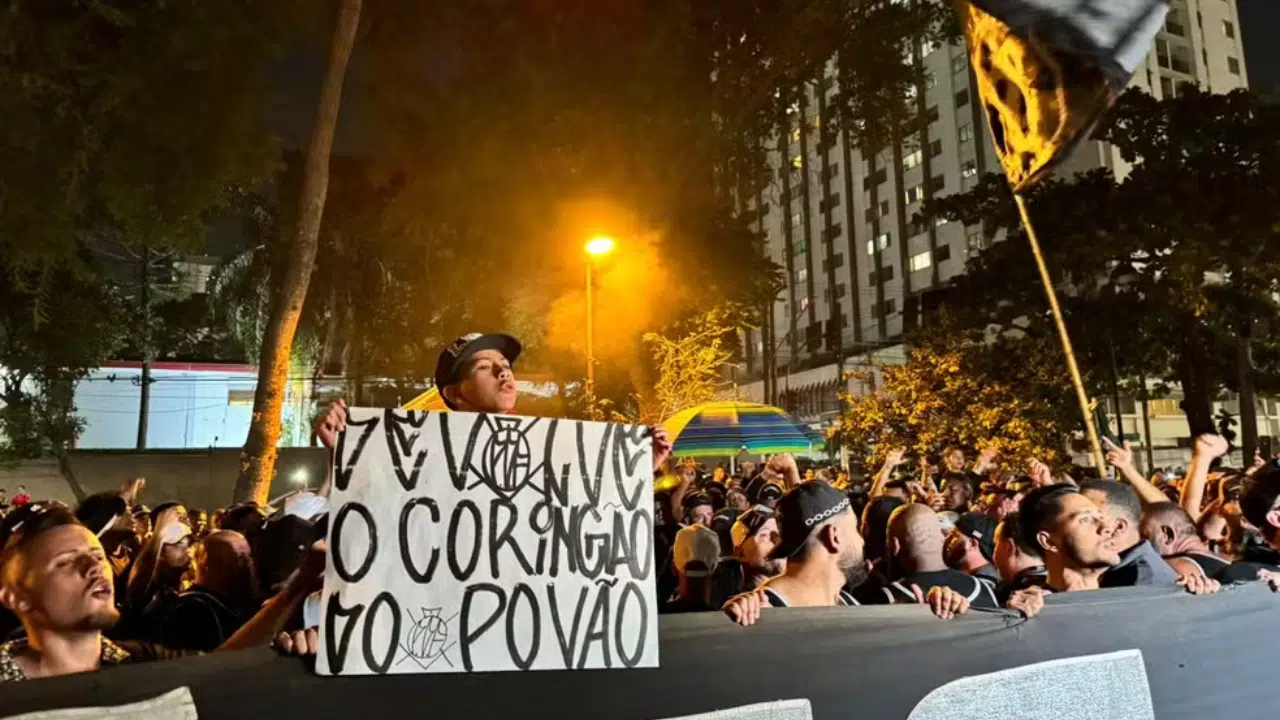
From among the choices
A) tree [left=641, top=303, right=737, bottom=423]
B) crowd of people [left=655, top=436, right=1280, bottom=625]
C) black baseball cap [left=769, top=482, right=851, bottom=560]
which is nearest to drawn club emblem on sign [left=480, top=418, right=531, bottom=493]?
crowd of people [left=655, top=436, right=1280, bottom=625]

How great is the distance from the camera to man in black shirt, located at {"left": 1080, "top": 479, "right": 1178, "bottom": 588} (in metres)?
3.99

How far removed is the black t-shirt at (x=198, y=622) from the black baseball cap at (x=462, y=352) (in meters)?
1.31

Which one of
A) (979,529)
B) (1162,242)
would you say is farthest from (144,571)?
(1162,242)

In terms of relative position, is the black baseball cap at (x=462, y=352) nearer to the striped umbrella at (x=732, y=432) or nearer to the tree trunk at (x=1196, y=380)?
the striped umbrella at (x=732, y=432)

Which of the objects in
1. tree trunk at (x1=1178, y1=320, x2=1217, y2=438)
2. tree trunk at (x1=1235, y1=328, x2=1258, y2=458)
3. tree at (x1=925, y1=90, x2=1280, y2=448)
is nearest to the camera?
tree at (x1=925, y1=90, x2=1280, y2=448)

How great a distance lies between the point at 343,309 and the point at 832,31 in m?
17.2

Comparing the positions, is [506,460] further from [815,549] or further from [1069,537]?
[1069,537]

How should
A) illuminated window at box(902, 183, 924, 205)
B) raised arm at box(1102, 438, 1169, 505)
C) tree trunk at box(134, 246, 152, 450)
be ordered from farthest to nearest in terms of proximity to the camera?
1. illuminated window at box(902, 183, 924, 205)
2. tree trunk at box(134, 246, 152, 450)
3. raised arm at box(1102, 438, 1169, 505)

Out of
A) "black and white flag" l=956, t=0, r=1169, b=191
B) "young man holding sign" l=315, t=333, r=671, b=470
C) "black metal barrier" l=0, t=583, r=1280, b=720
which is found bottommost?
"black metal barrier" l=0, t=583, r=1280, b=720

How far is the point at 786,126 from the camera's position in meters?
22.8

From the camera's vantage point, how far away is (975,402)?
22984 millimetres

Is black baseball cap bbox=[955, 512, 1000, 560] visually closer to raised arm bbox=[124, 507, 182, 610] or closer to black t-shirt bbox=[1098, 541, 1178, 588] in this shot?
black t-shirt bbox=[1098, 541, 1178, 588]

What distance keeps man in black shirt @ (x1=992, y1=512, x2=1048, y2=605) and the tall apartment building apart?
51744 mm

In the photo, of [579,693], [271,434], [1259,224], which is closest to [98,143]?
[271,434]
